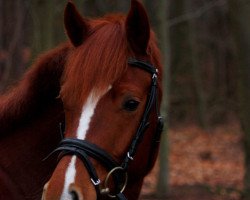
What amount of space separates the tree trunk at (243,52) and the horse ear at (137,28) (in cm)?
368

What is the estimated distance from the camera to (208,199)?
10.5 m

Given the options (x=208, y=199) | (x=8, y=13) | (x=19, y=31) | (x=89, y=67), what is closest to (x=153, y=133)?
(x=89, y=67)

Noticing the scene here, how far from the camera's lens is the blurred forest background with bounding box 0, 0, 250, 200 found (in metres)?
8.93

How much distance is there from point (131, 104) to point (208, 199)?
288 inches

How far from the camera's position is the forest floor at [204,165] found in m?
11.1

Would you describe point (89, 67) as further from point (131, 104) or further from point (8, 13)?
point (8, 13)

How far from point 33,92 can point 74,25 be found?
468 mm

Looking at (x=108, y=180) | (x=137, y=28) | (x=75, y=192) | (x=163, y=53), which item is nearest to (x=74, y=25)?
(x=137, y=28)

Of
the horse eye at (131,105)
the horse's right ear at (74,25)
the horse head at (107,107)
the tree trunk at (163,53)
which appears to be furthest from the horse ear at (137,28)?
the tree trunk at (163,53)

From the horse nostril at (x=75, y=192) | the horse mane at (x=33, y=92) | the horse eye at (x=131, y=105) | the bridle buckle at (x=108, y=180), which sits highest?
the horse mane at (x=33, y=92)

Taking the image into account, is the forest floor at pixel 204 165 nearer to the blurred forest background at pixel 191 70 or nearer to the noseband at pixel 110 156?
the blurred forest background at pixel 191 70

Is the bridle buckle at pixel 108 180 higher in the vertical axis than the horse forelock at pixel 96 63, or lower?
lower

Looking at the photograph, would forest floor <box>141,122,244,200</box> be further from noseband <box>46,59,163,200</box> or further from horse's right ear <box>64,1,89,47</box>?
horse's right ear <box>64,1,89,47</box>

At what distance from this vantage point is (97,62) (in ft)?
11.4
